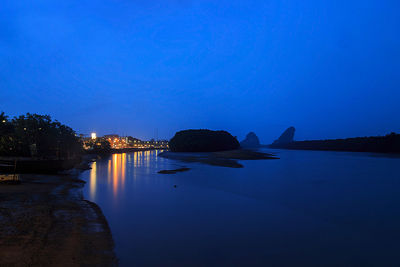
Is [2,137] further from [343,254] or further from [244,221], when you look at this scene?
[343,254]

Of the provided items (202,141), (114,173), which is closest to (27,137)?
(114,173)

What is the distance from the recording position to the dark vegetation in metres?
132

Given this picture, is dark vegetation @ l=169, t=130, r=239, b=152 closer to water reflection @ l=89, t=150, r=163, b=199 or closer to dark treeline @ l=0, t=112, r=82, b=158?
water reflection @ l=89, t=150, r=163, b=199

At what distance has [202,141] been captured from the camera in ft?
432

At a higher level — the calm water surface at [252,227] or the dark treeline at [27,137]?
the dark treeline at [27,137]

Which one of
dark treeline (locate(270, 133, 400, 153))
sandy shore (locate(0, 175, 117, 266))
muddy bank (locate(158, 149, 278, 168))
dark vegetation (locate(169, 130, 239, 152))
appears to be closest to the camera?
sandy shore (locate(0, 175, 117, 266))

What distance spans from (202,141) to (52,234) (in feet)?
401

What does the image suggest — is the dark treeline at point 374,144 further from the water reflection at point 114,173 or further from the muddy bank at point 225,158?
the water reflection at point 114,173

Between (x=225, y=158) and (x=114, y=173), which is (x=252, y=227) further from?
(x=225, y=158)

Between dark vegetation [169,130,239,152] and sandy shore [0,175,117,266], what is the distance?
11630 cm

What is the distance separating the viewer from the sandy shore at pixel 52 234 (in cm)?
789

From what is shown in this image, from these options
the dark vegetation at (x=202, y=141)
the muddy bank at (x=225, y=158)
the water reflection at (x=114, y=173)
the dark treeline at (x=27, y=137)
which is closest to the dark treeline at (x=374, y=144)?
the dark vegetation at (x=202, y=141)

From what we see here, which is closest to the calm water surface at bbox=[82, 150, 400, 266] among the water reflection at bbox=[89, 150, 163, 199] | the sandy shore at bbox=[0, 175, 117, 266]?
the sandy shore at bbox=[0, 175, 117, 266]

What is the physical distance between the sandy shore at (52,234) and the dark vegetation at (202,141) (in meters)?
116
